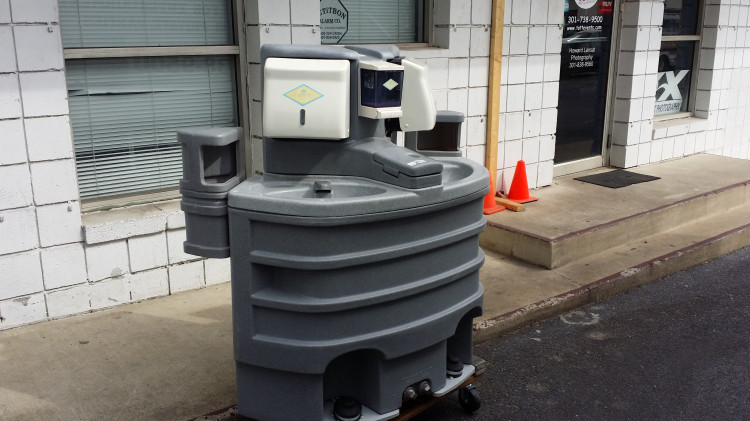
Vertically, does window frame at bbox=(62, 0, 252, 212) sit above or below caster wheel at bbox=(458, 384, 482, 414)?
above

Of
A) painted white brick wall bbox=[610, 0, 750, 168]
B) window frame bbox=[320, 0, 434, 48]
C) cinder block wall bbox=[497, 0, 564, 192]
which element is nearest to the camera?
window frame bbox=[320, 0, 434, 48]

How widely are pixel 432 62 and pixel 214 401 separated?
359 cm

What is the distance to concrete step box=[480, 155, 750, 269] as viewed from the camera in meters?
5.97

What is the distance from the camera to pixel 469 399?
12.8 ft

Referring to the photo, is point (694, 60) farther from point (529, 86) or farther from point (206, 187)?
point (206, 187)

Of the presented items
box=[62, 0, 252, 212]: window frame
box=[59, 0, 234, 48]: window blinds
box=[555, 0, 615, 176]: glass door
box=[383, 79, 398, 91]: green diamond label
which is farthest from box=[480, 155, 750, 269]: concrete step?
box=[383, 79, 398, 91]: green diamond label

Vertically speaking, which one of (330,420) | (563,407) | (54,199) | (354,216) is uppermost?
(354,216)

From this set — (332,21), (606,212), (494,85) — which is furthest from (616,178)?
(332,21)

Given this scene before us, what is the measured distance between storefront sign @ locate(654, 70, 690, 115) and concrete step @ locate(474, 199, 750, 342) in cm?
240

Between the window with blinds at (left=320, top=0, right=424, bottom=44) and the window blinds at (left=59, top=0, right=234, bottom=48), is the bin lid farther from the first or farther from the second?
the window with blinds at (left=320, top=0, right=424, bottom=44)

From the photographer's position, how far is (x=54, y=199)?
4.51 m

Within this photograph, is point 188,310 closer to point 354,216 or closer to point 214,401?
point 214,401

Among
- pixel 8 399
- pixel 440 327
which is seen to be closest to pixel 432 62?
pixel 440 327

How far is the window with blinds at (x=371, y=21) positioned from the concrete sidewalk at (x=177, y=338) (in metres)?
1.90
